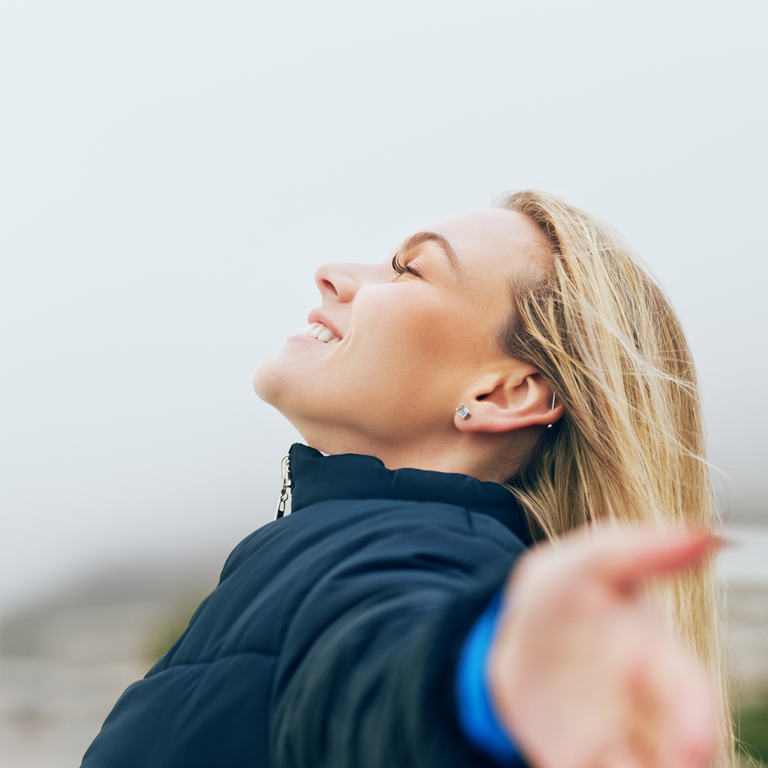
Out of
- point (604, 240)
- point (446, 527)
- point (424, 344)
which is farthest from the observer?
point (604, 240)

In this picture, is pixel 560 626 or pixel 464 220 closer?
pixel 560 626

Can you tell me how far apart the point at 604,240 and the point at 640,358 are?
28 cm

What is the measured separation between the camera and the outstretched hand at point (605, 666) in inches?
12.8

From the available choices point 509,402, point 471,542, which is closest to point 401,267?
point 509,402

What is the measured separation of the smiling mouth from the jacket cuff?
3.25ft

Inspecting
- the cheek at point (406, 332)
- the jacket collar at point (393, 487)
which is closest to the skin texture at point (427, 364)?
the cheek at point (406, 332)

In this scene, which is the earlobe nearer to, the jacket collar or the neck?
the neck

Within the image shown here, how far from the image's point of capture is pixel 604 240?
1480 mm

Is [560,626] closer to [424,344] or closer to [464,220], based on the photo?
[424,344]

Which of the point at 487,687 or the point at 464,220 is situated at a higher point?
the point at 464,220

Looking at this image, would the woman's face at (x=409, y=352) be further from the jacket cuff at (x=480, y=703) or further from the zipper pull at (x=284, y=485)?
the jacket cuff at (x=480, y=703)

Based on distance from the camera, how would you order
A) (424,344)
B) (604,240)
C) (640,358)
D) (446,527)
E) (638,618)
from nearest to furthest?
1. (638,618)
2. (446,527)
3. (424,344)
4. (640,358)
5. (604,240)

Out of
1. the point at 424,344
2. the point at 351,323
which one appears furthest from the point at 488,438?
the point at 351,323

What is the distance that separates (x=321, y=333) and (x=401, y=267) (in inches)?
7.9
